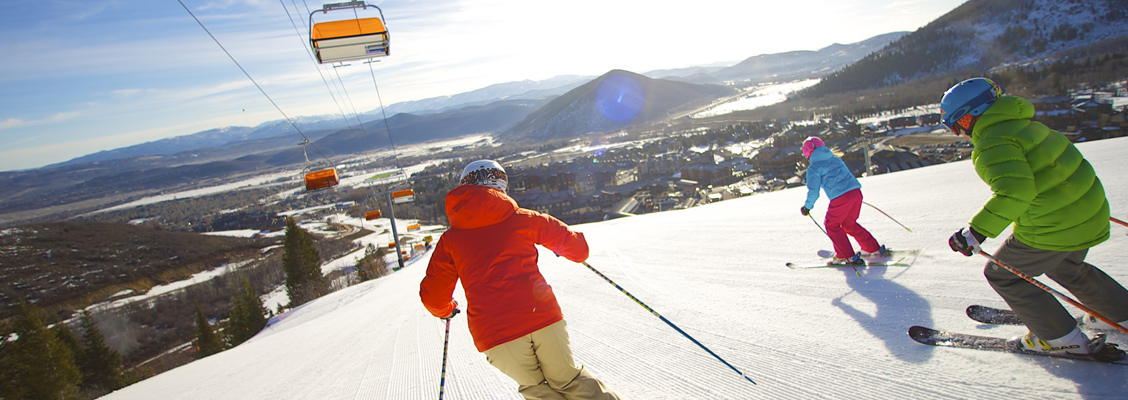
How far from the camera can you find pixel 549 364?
181 cm

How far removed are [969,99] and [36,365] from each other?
806 inches

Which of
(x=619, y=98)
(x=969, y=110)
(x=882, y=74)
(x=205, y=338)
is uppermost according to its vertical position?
(x=619, y=98)

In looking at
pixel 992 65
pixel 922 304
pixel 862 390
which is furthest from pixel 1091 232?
pixel 992 65

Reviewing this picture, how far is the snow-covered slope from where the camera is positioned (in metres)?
1.95

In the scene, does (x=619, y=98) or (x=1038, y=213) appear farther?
(x=619, y=98)

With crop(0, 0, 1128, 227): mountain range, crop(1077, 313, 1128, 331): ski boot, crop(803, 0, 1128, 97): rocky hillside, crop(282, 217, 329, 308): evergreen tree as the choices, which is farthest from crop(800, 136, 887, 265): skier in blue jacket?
crop(803, 0, 1128, 97): rocky hillside

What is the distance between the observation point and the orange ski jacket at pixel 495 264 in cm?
179

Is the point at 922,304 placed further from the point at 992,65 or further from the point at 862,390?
the point at 992,65

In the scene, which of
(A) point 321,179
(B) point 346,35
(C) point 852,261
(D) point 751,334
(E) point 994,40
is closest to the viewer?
(D) point 751,334

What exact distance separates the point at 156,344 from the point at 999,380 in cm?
3310

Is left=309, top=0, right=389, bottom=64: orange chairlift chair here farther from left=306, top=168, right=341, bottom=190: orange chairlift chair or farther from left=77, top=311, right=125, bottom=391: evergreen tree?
left=77, top=311, right=125, bottom=391: evergreen tree

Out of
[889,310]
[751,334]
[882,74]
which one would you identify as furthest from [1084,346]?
[882,74]

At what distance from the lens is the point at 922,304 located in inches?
101

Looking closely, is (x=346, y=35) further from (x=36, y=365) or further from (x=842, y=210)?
(x=36, y=365)
